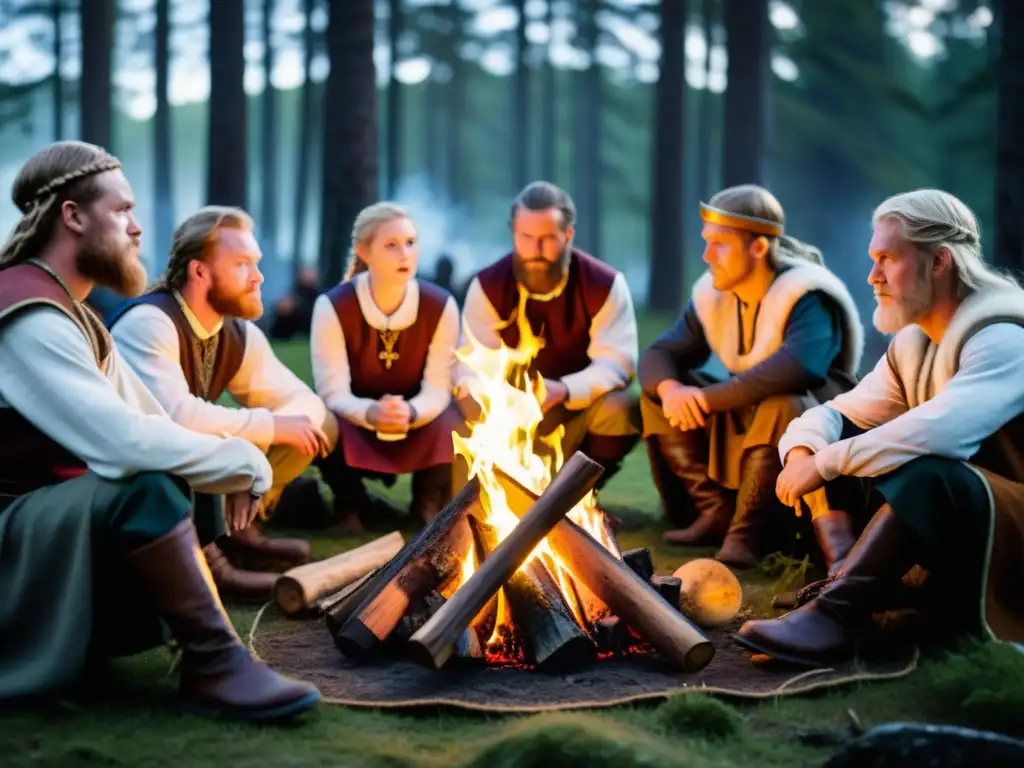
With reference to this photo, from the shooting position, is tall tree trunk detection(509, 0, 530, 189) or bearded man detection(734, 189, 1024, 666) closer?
bearded man detection(734, 189, 1024, 666)

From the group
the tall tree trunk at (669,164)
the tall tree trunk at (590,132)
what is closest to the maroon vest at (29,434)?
the tall tree trunk at (669,164)

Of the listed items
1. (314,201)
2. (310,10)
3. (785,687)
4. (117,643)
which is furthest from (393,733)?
(314,201)

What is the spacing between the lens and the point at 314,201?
45156mm

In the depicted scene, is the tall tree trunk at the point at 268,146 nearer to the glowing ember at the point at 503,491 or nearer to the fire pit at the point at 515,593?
the glowing ember at the point at 503,491

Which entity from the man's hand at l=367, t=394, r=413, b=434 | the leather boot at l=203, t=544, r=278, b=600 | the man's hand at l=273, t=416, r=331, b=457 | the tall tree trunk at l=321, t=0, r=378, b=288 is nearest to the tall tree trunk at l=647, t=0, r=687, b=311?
the tall tree trunk at l=321, t=0, r=378, b=288

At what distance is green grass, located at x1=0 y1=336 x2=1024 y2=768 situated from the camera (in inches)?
133

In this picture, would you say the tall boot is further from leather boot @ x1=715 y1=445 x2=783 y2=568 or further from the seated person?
leather boot @ x1=715 y1=445 x2=783 y2=568

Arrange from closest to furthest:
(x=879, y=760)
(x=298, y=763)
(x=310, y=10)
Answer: (x=879, y=760), (x=298, y=763), (x=310, y=10)

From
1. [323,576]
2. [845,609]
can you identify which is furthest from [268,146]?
[845,609]

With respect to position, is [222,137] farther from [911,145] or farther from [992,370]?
[911,145]

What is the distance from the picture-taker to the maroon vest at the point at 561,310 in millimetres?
7195

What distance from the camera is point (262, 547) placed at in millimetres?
6207

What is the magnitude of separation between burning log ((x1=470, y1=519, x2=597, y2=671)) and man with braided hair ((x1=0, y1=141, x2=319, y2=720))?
87 cm

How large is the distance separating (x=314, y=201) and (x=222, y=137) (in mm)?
31826
